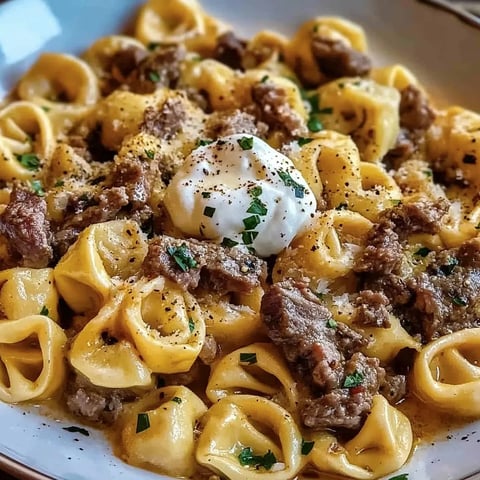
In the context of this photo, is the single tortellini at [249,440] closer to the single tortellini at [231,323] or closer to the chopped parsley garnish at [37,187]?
the single tortellini at [231,323]

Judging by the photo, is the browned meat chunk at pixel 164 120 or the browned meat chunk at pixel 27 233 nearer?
the browned meat chunk at pixel 27 233

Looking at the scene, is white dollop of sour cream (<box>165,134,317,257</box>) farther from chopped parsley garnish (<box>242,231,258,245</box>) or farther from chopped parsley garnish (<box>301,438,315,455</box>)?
chopped parsley garnish (<box>301,438,315,455</box>)

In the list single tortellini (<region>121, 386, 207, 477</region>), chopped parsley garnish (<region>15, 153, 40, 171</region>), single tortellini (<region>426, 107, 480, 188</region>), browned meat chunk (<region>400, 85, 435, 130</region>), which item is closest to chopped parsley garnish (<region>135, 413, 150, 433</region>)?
single tortellini (<region>121, 386, 207, 477</region>)

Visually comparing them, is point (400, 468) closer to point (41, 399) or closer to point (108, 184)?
point (41, 399)

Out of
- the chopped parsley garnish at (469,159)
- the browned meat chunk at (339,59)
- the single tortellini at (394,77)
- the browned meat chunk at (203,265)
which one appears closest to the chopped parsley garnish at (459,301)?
the browned meat chunk at (203,265)

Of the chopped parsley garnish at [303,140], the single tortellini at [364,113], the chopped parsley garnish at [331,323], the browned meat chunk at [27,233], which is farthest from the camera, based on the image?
the single tortellini at [364,113]

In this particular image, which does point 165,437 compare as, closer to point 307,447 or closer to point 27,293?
point 307,447
